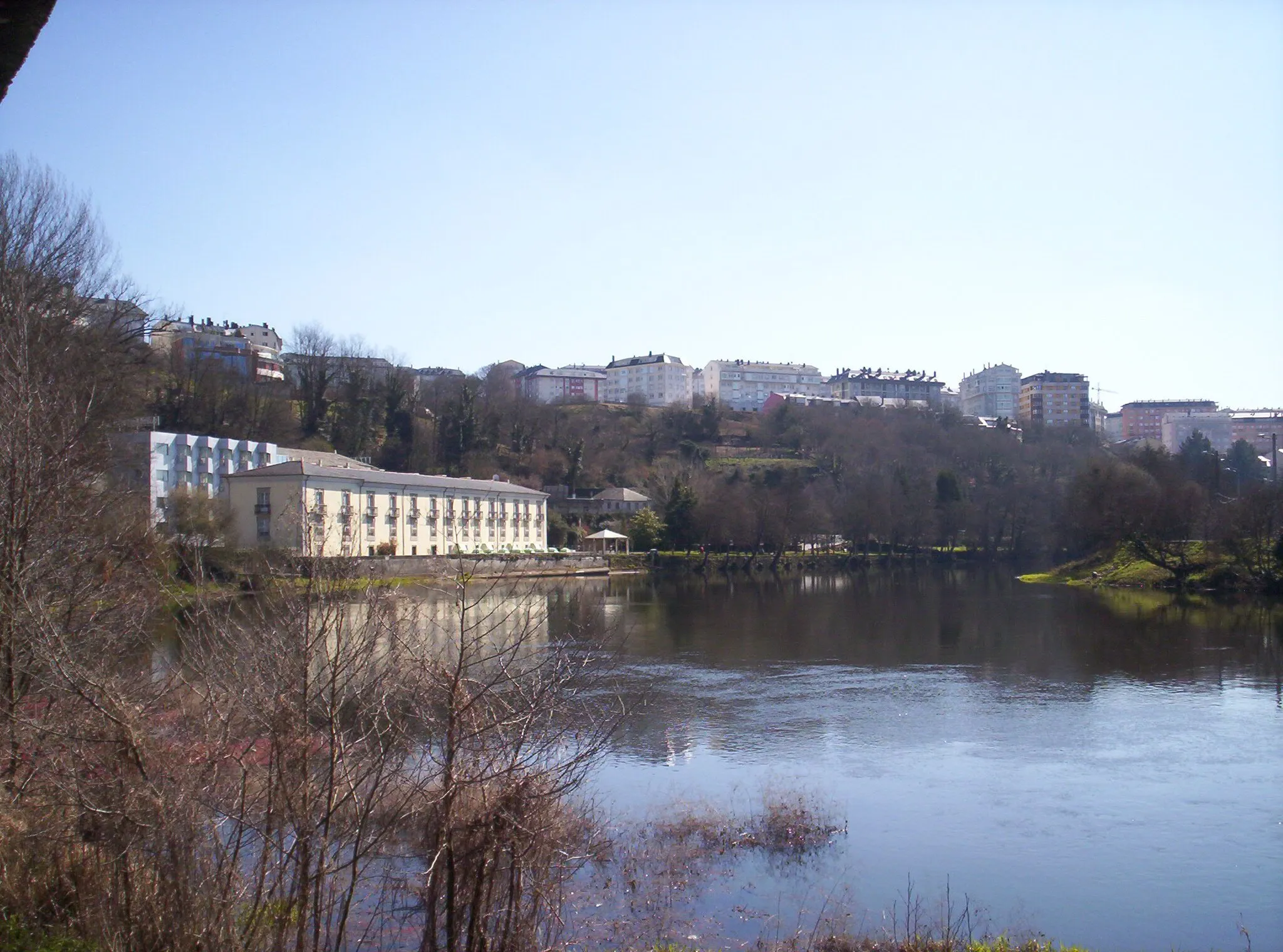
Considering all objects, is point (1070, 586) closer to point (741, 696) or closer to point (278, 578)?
point (741, 696)

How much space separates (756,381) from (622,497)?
69.7 m

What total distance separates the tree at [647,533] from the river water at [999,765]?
35.3m

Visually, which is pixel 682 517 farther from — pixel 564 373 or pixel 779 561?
pixel 564 373

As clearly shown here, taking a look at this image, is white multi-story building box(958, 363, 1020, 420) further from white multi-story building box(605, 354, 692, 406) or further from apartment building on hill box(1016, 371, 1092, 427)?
white multi-story building box(605, 354, 692, 406)

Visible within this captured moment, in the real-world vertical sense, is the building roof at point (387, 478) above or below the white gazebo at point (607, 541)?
above

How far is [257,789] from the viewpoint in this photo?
6887 mm

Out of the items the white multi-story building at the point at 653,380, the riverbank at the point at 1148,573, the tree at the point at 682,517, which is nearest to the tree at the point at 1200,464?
the riverbank at the point at 1148,573

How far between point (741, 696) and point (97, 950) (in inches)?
561

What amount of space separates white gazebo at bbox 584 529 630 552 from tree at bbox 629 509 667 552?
61cm

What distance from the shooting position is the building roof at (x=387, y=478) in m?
47.8

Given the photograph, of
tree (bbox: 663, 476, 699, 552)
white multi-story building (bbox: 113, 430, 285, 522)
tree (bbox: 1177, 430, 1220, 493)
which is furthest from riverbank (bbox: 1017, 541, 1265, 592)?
white multi-story building (bbox: 113, 430, 285, 522)

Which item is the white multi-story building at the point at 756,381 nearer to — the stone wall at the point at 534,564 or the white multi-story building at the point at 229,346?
the white multi-story building at the point at 229,346

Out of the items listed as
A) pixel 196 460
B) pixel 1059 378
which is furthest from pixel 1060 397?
pixel 196 460

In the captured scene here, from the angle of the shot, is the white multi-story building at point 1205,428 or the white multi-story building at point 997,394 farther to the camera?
the white multi-story building at point 997,394
